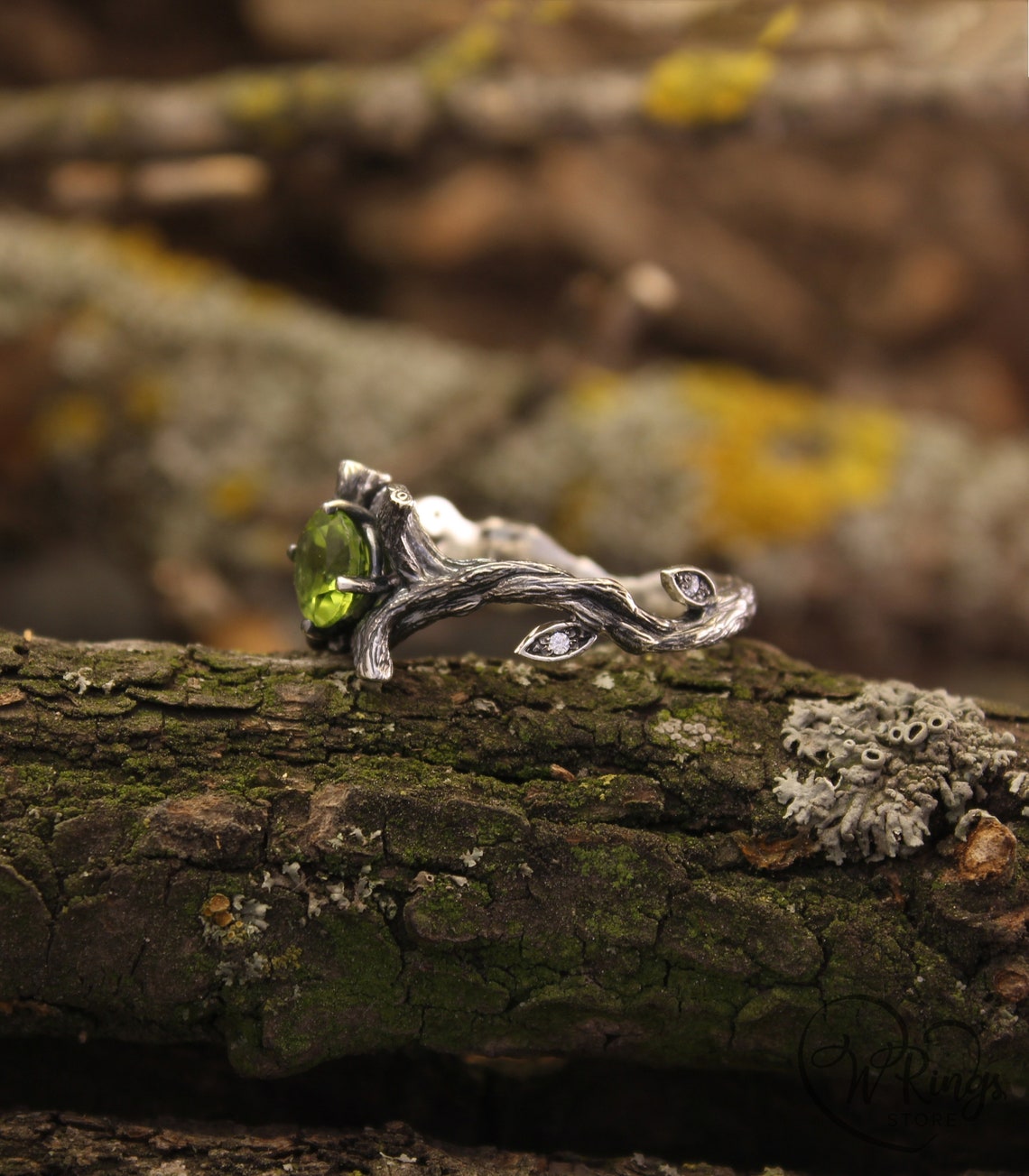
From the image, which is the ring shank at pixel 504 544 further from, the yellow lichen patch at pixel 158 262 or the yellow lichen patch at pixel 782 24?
the yellow lichen patch at pixel 158 262

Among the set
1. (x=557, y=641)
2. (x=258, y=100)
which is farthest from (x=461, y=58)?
(x=557, y=641)

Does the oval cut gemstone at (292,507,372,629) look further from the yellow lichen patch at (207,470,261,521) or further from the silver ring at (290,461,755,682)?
the yellow lichen patch at (207,470,261,521)

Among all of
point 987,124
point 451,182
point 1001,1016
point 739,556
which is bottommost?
point 1001,1016

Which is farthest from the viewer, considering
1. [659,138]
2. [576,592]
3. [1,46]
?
[1,46]

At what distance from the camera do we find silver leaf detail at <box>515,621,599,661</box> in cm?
173

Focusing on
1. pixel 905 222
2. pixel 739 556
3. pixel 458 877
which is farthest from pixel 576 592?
pixel 905 222

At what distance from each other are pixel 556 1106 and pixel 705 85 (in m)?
3.32

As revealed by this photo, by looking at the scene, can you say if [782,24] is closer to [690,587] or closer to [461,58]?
[461,58]

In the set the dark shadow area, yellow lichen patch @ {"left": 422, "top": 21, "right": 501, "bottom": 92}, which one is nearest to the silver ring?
the dark shadow area

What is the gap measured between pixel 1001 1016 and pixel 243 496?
302 cm

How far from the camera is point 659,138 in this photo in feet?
12.8

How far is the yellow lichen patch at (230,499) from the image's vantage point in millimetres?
3771

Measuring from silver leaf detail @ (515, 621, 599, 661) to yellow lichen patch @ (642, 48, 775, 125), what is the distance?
2.66 metres

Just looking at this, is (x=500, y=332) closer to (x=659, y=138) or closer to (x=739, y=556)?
(x=659, y=138)
